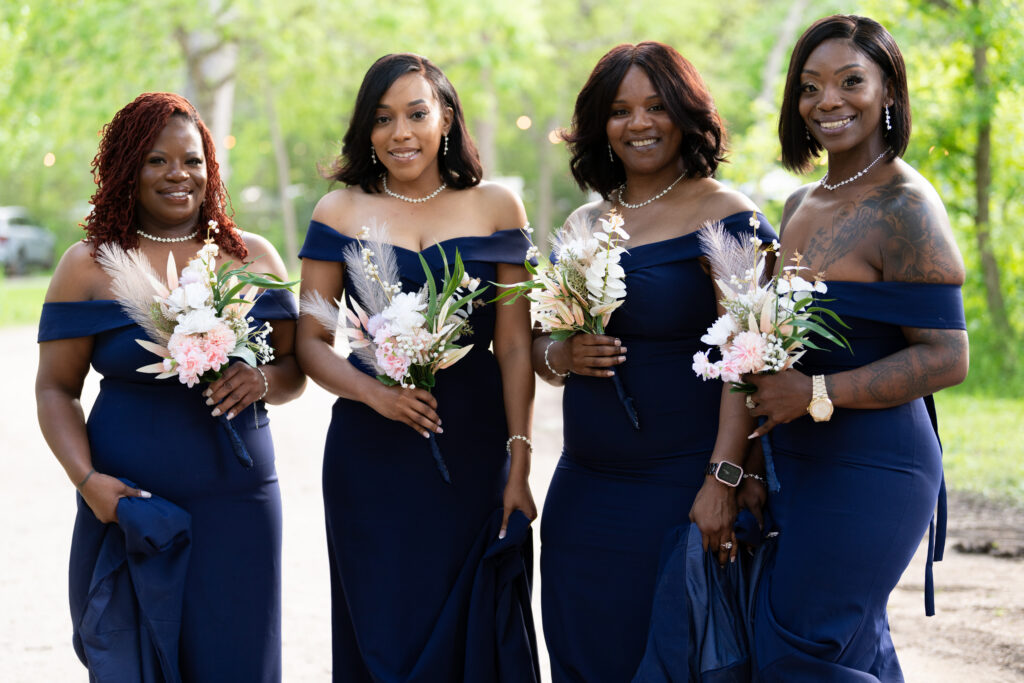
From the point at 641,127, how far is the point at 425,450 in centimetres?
157

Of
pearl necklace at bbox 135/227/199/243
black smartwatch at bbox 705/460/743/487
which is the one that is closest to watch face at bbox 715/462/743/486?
black smartwatch at bbox 705/460/743/487

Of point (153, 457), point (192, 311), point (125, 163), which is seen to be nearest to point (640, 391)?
point (192, 311)

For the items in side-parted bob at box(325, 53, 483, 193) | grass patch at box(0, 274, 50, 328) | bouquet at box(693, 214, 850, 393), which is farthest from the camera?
grass patch at box(0, 274, 50, 328)

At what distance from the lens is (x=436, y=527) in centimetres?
423

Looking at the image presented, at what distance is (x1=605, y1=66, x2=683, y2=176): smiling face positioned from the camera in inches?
156

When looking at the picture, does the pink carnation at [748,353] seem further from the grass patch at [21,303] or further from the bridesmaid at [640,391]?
the grass patch at [21,303]

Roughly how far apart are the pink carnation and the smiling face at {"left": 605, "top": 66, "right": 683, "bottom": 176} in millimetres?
1020

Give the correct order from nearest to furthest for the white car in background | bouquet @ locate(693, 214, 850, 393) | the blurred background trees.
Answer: bouquet @ locate(693, 214, 850, 393) → the blurred background trees → the white car in background

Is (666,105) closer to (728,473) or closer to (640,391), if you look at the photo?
(640,391)

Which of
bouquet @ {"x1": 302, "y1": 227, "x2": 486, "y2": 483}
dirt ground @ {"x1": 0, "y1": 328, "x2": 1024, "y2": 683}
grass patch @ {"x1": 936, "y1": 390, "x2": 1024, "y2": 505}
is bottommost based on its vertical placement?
dirt ground @ {"x1": 0, "y1": 328, "x2": 1024, "y2": 683}

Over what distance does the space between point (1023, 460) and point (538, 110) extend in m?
25.8

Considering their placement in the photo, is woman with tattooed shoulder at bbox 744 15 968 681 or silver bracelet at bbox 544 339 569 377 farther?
silver bracelet at bbox 544 339 569 377

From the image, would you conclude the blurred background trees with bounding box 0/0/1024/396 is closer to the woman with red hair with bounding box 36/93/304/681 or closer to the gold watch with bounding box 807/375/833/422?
the woman with red hair with bounding box 36/93/304/681

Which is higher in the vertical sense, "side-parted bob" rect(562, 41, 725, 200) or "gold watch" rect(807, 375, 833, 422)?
"side-parted bob" rect(562, 41, 725, 200)
